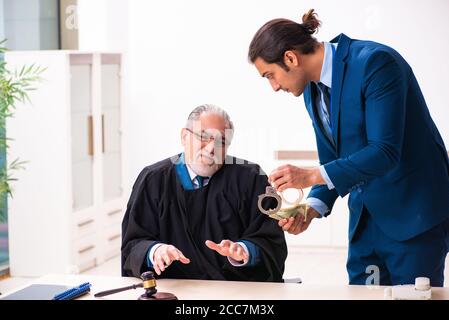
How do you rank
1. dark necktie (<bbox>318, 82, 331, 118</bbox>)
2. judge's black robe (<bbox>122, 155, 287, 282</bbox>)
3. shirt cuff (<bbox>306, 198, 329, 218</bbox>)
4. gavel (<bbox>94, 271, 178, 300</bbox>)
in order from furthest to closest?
judge's black robe (<bbox>122, 155, 287, 282</bbox>) < shirt cuff (<bbox>306, 198, 329, 218</bbox>) < dark necktie (<bbox>318, 82, 331, 118</bbox>) < gavel (<bbox>94, 271, 178, 300</bbox>)

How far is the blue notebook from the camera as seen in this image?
6.89 ft

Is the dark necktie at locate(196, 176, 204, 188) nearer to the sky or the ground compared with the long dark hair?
nearer to the ground

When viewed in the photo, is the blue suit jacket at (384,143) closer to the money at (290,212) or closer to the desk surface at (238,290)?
the money at (290,212)

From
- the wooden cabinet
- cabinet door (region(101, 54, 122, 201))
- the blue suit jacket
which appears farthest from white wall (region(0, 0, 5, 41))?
the blue suit jacket

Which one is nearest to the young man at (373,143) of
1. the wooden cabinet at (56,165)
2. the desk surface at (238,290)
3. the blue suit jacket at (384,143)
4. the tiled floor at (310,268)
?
the blue suit jacket at (384,143)

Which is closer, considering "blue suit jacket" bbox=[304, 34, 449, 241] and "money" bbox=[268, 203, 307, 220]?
"blue suit jacket" bbox=[304, 34, 449, 241]

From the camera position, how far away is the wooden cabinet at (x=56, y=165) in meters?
5.05

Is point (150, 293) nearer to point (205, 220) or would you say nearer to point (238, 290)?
point (238, 290)

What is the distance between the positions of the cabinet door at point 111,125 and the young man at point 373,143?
3535mm

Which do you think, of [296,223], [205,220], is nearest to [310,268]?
[205,220]

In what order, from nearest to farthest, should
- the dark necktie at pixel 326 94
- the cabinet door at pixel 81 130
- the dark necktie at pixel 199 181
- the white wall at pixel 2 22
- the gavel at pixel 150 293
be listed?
the gavel at pixel 150 293, the dark necktie at pixel 326 94, the dark necktie at pixel 199 181, the cabinet door at pixel 81 130, the white wall at pixel 2 22

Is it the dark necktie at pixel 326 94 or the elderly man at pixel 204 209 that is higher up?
the dark necktie at pixel 326 94

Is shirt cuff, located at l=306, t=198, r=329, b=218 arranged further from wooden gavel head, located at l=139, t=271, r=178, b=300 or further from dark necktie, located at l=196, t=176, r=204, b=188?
wooden gavel head, located at l=139, t=271, r=178, b=300
